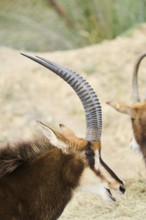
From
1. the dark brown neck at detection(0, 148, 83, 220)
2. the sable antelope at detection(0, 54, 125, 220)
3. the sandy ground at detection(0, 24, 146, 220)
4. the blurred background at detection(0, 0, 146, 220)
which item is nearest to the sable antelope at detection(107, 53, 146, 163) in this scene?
the blurred background at detection(0, 0, 146, 220)

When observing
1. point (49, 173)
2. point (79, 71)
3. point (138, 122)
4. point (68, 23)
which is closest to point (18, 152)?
point (49, 173)

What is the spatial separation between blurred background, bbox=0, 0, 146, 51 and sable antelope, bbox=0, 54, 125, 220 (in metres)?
10.5

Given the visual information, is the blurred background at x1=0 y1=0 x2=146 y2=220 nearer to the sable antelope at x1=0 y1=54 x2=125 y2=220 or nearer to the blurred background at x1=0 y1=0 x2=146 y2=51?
the blurred background at x1=0 y1=0 x2=146 y2=51

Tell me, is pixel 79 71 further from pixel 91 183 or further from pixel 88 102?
pixel 91 183

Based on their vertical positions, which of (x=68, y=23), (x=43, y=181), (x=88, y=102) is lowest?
(x=68, y=23)

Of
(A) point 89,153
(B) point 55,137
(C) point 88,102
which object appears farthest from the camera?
(C) point 88,102

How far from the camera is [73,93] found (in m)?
14.2

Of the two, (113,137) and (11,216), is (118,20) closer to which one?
(113,137)

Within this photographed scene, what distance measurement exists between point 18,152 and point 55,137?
389mm

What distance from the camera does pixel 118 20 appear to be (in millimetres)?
16844

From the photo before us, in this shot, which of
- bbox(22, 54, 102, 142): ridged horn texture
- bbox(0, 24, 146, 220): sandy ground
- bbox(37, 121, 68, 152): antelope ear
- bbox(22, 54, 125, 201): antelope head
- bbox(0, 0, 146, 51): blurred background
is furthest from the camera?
bbox(0, 0, 146, 51): blurred background

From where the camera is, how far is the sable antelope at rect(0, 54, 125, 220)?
6199 millimetres

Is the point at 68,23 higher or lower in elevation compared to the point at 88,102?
lower

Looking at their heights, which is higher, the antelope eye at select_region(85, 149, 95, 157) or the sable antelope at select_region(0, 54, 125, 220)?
the antelope eye at select_region(85, 149, 95, 157)
